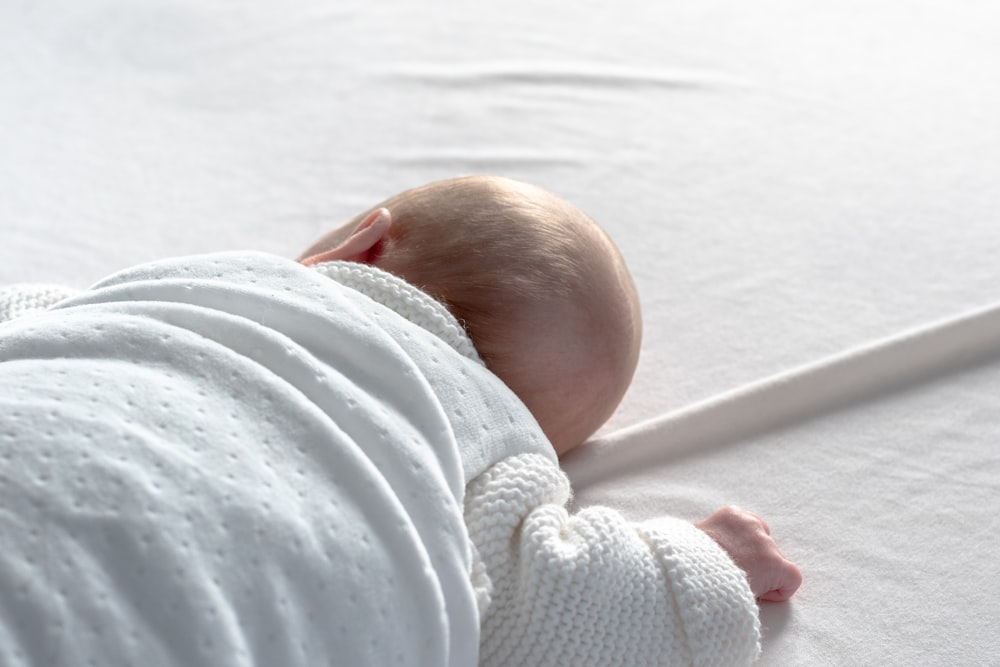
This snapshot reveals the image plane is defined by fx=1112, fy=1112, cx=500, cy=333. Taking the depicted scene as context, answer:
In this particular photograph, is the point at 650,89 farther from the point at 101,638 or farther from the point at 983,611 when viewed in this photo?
the point at 101,638

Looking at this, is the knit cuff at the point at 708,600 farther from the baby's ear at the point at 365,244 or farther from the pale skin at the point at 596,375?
the baby's ear at the point at 365,244

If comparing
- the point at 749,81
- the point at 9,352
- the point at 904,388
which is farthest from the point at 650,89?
the point at 9,352

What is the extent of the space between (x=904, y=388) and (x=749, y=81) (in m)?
0.70

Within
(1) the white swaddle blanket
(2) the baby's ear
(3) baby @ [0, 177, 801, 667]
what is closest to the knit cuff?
(3) baby @ [0, 177, 801, 667]

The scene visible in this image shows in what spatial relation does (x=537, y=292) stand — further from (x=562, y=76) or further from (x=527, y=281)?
(x=562, y=76)

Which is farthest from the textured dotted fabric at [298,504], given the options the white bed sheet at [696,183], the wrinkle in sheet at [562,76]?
the wrinkle in sheet at [562,76]

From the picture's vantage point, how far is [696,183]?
1480mm

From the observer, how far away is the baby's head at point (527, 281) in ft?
3.10

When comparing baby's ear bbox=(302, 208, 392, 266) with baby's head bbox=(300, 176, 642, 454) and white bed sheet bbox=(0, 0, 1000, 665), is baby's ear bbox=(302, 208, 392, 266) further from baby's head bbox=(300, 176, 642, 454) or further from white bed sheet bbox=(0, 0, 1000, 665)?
white bed sheet bbox=(0, 0, 1000, 665)

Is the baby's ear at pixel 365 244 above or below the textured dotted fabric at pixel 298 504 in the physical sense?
above

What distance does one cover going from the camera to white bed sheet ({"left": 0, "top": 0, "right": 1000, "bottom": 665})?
1.02 meters

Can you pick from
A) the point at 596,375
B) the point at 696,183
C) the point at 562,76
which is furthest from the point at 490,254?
the point at 562,76

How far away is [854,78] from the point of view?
1707 mm

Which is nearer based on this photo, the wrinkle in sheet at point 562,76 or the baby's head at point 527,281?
the baby's head at point 527,281
